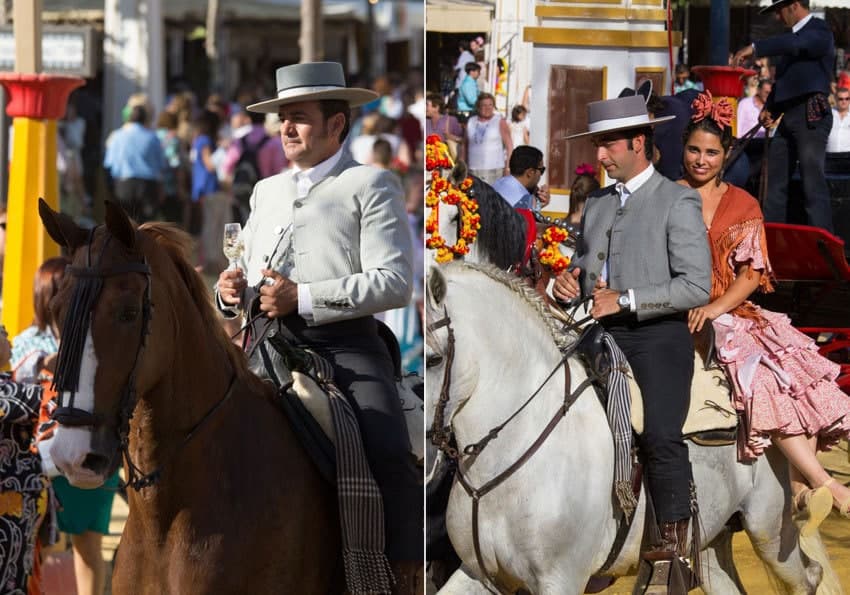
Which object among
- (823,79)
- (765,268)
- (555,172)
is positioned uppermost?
(823,79)

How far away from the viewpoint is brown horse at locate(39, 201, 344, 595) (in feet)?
12.2

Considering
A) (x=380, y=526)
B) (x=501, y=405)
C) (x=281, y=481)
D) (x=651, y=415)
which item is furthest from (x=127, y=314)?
(x=651, y=415)

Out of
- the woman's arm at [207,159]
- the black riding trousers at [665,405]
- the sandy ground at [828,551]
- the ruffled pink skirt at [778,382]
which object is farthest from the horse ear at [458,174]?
the woman's arm at [207,159]

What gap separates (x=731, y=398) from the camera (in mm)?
4980

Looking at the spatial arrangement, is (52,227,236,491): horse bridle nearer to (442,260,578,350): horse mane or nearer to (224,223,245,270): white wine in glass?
(224,223,245,270): white wine in glass

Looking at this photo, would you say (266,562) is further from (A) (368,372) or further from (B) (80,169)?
A: (B) (80,169)

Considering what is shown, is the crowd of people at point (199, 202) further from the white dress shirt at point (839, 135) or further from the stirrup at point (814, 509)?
the white dress shirt at point (839, 135)

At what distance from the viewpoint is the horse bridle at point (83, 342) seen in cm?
368

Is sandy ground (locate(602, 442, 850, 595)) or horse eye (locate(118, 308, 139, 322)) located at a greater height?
horse eye (locate(118, 308, 139, 322))

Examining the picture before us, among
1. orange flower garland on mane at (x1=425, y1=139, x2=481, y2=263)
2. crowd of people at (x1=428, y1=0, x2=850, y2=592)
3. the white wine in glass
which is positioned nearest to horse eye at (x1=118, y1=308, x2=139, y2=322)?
the white wine in glass

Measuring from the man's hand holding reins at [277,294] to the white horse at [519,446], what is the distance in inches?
18.6

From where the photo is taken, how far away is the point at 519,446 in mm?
4762

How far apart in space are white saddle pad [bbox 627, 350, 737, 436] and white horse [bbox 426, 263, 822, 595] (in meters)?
0.13

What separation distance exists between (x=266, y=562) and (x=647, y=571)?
4.54 ft
